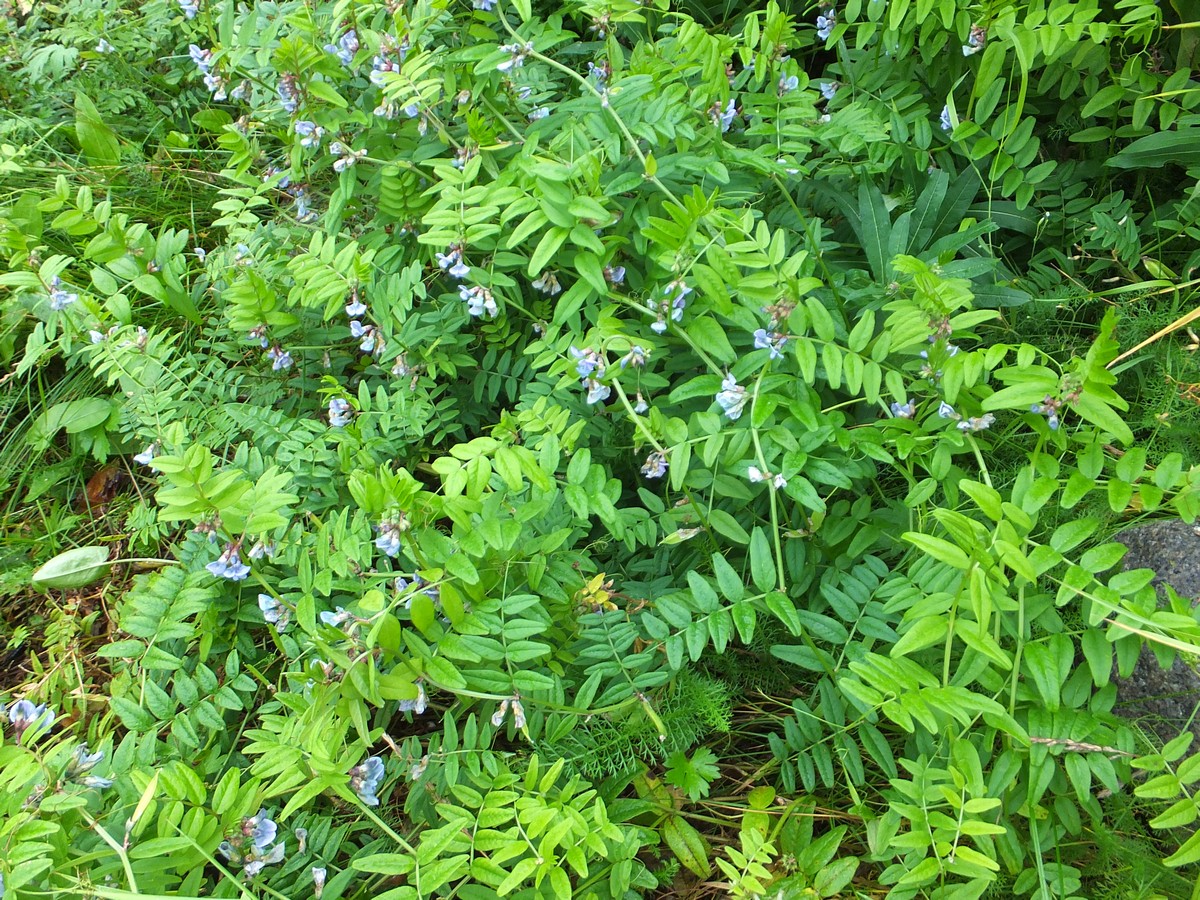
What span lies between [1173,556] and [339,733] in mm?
1994

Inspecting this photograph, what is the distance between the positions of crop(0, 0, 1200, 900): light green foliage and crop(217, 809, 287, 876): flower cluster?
0.01 metres

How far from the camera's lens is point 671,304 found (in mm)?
2232

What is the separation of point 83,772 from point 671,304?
5.76 feet

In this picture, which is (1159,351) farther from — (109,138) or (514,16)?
(109,138)


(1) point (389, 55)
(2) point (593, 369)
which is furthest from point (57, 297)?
(2) point (593, 369)

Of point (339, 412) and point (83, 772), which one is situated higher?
point (339, 412)

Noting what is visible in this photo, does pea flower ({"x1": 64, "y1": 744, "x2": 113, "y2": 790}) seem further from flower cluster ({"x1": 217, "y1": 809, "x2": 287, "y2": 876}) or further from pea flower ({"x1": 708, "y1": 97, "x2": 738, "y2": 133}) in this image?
pea flower ({"x1": 708, "y1": 97, "x2": 738, "y2": 133})

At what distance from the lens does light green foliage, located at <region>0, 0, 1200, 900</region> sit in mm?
1862

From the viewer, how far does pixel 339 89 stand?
2.99 meters

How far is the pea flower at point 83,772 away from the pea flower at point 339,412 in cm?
102

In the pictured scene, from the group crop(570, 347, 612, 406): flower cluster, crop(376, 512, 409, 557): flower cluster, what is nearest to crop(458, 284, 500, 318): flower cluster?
crop(570, 347, 612, 406): flower cluster

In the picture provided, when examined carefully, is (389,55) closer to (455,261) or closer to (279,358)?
(455,261)

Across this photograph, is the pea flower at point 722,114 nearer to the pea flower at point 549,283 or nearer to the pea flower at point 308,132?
the pea flower at point 549,283

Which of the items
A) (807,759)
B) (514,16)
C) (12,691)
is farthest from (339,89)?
(807,759)
